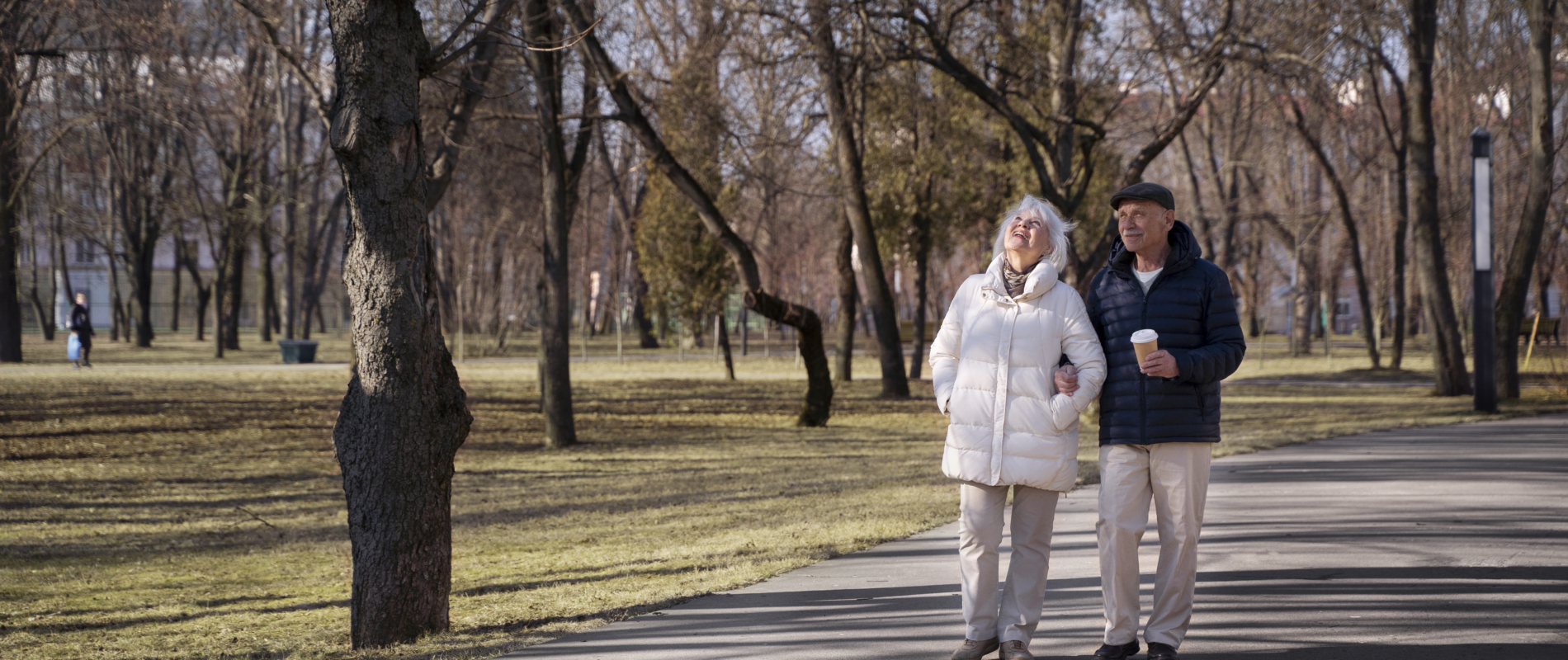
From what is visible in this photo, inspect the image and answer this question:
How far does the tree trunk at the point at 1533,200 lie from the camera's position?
18.2m

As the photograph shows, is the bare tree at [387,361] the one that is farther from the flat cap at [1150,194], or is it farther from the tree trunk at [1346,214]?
the tree trunk at [1346,214]

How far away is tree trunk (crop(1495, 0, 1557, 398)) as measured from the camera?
18234 mm

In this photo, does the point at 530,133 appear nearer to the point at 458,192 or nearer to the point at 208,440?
the point at 458,192

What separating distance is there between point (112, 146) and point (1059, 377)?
28216 mm

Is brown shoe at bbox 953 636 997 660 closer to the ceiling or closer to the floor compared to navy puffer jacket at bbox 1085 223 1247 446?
closer to the floor

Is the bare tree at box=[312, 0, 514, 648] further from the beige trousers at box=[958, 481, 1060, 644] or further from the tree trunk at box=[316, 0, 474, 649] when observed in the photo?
the beige trousers at box=[958, 481, 1060, 644]

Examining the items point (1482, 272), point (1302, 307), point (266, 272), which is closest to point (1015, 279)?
point (1482, 272)

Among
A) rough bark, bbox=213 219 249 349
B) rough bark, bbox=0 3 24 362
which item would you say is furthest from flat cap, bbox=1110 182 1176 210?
rough bark, bbox=213 219 249 349

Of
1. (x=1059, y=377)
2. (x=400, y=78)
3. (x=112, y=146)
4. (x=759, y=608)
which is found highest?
(x=112, y=146)

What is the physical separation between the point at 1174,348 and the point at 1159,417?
268mm

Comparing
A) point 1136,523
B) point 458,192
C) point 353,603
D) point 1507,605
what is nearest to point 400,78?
point 353,603

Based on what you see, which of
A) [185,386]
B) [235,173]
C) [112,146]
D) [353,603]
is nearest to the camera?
[353,603]

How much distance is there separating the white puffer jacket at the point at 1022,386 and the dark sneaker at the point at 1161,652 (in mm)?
665

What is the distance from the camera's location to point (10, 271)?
25328mm
